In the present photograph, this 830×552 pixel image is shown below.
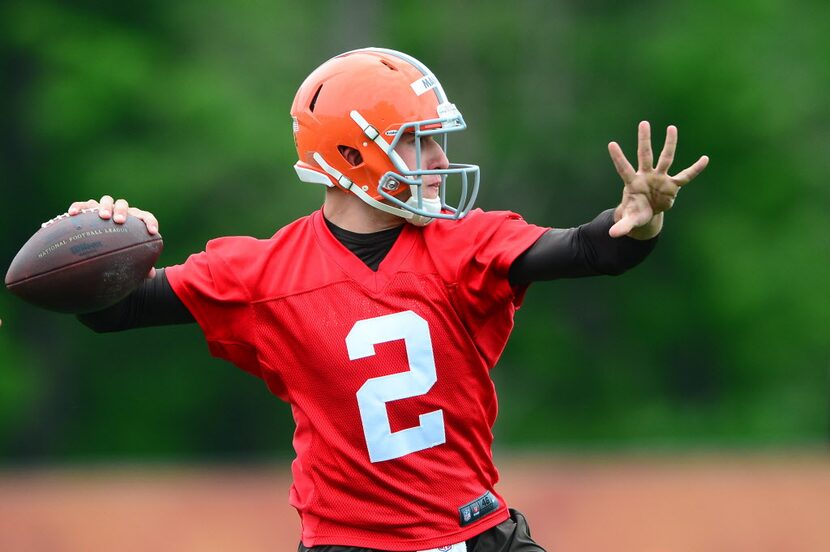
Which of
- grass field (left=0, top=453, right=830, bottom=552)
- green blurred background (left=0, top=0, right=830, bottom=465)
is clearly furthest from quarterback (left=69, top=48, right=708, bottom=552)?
green blurred background (left=0, top=0, right=830, bottom=465)

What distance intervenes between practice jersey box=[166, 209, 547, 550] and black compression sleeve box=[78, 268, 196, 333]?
0.05 metres

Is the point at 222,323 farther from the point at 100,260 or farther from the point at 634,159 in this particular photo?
the point at 634,159

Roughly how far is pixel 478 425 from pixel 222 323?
0.81 meters

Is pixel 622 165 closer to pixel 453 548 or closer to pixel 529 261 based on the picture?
pixel 529 261

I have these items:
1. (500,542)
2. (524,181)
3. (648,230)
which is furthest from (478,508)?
(524,181)

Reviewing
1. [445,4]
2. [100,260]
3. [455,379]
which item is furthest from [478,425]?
[445,4]

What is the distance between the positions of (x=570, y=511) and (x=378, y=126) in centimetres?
569

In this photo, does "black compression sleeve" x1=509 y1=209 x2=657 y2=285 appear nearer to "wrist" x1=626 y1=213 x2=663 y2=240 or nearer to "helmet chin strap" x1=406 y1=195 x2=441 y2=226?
"wrist" x1=626 y1=213 x2=663 y2=240

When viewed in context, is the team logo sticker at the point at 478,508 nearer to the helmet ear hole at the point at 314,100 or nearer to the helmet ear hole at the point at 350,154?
the helmet ear hole at the point at 350,154

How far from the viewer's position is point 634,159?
15969mm

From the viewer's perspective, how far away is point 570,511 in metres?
9.19

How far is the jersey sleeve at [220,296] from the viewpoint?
3.98 m

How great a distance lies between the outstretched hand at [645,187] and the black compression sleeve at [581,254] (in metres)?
0.06

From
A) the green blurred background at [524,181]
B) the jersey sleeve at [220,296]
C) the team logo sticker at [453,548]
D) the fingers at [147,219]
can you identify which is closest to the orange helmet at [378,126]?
the jersey sleeve at [220,296]
